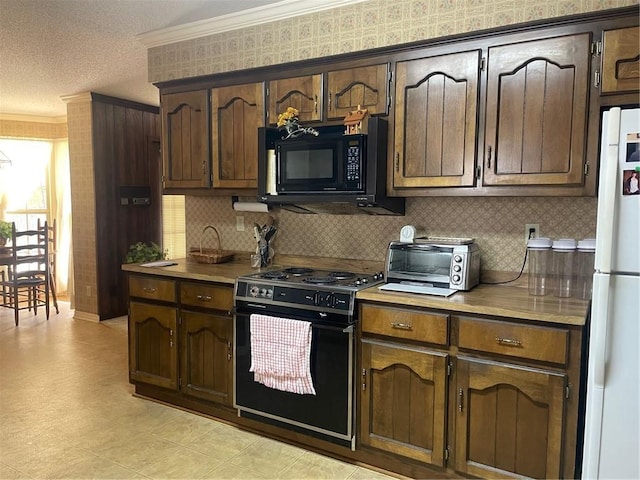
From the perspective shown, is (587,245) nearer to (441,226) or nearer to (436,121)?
(441,226)

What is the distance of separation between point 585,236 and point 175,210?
495cm

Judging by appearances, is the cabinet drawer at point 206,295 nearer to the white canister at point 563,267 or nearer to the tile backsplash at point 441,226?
the tile backsplash at point 441,226

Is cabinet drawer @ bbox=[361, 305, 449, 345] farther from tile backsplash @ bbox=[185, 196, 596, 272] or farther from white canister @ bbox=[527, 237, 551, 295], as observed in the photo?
tile backsplash @ bbox=[185, 196, 596, 272]

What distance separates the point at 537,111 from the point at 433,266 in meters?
0.92

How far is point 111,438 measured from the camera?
9.35 feet

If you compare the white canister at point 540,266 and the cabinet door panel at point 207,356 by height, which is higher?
the white canister at point 540,266

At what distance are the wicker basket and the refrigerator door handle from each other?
7.93ft

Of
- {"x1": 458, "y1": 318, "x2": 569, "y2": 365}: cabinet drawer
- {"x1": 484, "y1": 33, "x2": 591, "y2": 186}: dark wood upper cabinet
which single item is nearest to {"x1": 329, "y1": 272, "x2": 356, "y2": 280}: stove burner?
{"x1": 458, "y1": 318, "x2": 569, "y2": 365}: cabinet drawer

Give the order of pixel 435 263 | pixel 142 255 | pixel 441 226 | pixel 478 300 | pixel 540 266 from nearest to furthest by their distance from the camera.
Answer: pixel 478 300 → pixel 540 266 → pixel 435 263 → pixel 441 226 → pixel 142 255

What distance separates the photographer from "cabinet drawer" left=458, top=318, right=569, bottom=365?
2066mm

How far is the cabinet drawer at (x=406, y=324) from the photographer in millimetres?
2309

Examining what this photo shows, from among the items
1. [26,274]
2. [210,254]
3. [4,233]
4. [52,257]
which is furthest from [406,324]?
[52,257]

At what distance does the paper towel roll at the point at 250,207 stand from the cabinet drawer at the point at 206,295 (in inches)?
27.8

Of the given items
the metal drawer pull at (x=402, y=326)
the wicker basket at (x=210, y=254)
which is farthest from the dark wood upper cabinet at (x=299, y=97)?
the metal drawer pull at (x=402, y=326)
